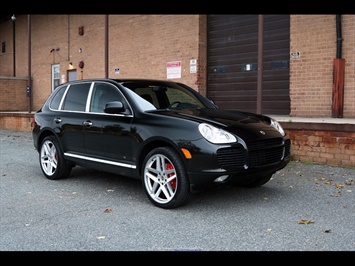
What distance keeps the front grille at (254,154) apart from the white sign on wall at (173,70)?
9525 mm

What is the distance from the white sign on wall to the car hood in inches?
354

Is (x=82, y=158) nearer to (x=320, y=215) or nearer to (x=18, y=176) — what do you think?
(x=18, y=176)

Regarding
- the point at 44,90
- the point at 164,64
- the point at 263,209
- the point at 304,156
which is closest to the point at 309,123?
the point at 304,156

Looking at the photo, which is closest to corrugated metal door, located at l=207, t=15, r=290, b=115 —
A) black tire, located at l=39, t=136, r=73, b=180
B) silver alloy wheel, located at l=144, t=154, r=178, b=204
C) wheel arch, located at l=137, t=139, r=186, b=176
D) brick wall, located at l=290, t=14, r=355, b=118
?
brick wall, located at l=290, t=14, r=355, b=118

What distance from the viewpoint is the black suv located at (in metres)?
4.62

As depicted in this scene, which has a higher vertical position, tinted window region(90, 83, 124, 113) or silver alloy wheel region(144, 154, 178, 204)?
tinted window region(90, 83, 124, 113)

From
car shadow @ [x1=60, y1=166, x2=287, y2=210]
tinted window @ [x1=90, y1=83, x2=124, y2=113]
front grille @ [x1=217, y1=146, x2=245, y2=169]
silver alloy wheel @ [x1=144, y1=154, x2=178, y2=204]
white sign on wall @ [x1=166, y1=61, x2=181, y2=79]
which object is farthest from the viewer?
white sign on wall @ [x1=166, y1=61, x2=181, y2=79]

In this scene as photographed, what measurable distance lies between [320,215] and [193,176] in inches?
60.1

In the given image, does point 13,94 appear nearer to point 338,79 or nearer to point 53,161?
point 53,161

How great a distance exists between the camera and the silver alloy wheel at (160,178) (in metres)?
4.85

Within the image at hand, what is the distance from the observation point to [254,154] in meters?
4.75

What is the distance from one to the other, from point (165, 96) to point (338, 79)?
19.1 ft

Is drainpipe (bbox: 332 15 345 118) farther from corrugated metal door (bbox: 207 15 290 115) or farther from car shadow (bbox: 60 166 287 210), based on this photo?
car shadow (bbox: 60 166 287 210)

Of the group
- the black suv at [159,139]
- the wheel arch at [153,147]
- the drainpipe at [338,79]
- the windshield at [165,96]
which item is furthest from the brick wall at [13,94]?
the wheel arch at [153,147]
